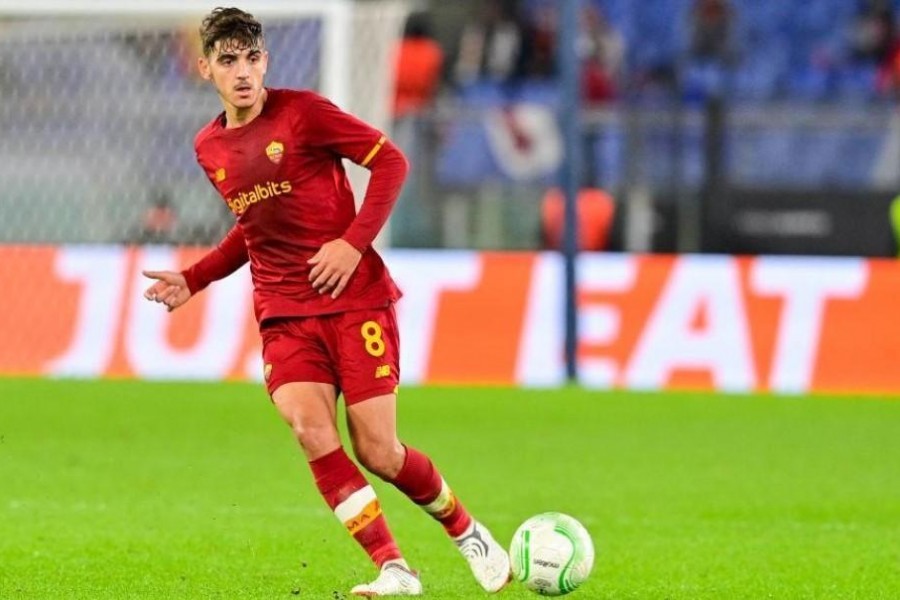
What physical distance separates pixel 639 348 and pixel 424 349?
5.32ft

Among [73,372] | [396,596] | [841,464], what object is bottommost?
[73,372]

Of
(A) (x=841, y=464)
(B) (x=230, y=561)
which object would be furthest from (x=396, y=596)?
(A) (x=841, y=464)

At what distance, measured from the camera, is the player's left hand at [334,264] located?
6277mm

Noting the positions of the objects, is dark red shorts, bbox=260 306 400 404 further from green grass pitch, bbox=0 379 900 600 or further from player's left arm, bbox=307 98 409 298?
green grass pitch, bbox=0 379 900 600

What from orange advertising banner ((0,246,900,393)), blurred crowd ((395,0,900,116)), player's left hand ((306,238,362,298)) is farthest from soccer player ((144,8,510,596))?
blurred crowd ((395,0,900,116))

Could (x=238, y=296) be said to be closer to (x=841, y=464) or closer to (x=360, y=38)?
(x=360, y=38)

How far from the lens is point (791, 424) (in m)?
12.6

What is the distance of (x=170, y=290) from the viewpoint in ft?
22.5

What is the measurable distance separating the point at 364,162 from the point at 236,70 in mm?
520

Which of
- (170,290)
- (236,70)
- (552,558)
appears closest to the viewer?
(552,558)

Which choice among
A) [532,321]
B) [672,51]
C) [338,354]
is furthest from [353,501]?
[672,51]

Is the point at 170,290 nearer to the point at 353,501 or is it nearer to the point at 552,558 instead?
the point at 353,501

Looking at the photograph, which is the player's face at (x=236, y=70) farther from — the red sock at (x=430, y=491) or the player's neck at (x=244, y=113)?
the red sock at (x=430, y=491)

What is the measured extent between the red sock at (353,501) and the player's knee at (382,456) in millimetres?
54
